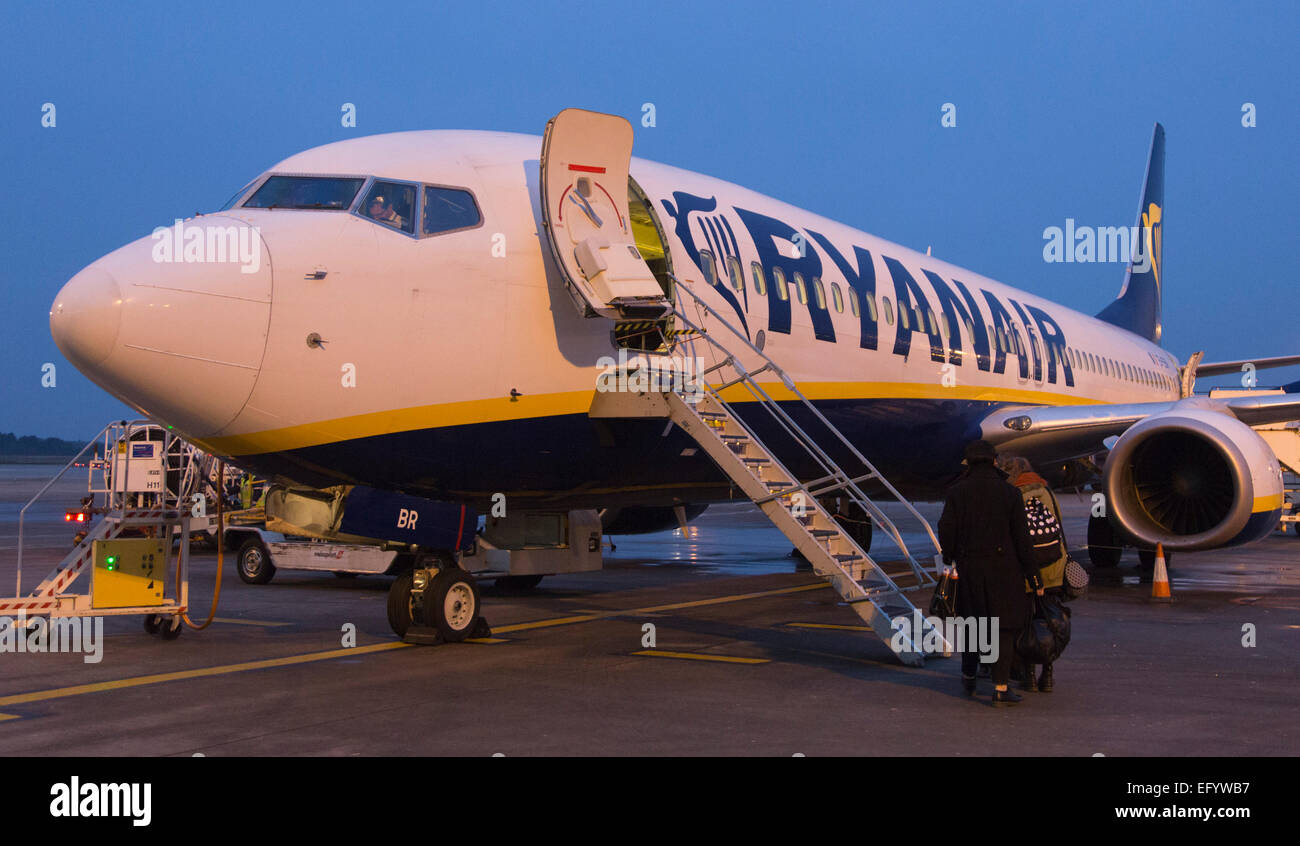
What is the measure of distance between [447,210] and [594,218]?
1.17 m

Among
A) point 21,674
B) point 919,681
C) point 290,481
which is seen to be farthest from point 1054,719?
point 21,674

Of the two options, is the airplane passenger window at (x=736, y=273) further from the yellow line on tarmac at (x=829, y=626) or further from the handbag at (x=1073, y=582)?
the handbag at (x=1073, y=582)

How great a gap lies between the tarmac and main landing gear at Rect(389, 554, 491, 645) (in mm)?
160

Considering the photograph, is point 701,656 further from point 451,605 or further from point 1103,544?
point 1103,544

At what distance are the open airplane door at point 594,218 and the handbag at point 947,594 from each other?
10.00 ft

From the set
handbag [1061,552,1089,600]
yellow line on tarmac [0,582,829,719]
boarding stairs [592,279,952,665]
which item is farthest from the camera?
boarding stairs [592,279,952,665]

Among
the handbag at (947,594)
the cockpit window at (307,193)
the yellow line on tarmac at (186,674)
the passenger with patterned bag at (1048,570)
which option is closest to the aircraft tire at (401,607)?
the yellow line on tarmac at (186,674)

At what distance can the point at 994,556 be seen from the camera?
7.32m

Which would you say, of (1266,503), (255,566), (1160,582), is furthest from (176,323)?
(1160,582)

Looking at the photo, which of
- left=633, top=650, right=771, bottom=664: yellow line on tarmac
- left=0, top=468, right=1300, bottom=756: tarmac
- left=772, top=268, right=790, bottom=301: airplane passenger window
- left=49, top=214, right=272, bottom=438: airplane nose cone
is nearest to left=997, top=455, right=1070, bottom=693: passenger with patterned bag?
left=0, top=468, right=1300, bottom=756: tarmac

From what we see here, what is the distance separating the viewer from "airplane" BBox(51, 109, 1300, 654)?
7656 millimetres

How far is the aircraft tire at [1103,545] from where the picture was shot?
18.2 metres

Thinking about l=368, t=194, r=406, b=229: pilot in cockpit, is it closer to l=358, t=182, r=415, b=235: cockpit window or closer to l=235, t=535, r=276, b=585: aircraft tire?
l=358, t=182, r=415, b=235: cockpit window
